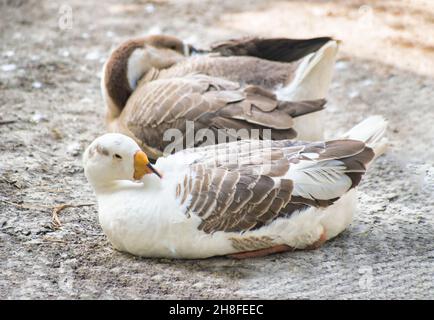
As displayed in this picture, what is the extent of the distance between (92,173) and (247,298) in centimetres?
118

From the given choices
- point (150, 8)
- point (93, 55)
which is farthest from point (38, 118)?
point (150, 8)

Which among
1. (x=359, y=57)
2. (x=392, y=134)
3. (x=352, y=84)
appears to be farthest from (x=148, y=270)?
(x=359, y=57)

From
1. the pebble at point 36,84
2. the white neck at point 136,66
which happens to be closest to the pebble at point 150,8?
the pebble at point 36,84

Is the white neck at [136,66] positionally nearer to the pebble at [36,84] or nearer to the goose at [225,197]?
the pebble at [36,84]

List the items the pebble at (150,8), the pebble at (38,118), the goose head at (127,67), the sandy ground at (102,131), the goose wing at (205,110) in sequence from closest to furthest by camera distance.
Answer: the sandy ground at (102,131) → the goose wing at (205,110) → the goose head at (127,67) → the pebble at (38,118) → the pebble at (150,8)

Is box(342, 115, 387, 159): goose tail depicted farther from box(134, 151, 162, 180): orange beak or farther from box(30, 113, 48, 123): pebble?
box(30, 113, 48, 123): pebble

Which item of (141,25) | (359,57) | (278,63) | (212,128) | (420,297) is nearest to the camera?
(420,297)

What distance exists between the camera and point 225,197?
3990mm

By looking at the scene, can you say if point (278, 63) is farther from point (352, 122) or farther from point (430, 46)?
point (430, 46)

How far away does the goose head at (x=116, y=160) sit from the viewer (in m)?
4.16

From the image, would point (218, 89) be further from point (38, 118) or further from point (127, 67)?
point (38, 118)

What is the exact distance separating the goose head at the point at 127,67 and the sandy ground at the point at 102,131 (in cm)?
35

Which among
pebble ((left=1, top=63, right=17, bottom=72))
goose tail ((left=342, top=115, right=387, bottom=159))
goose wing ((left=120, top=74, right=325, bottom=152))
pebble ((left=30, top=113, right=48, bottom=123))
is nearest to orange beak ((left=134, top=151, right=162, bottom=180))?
goose wing ((left=120, top=74, right=325, bottom=152))

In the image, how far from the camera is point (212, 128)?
5102 millimetres
